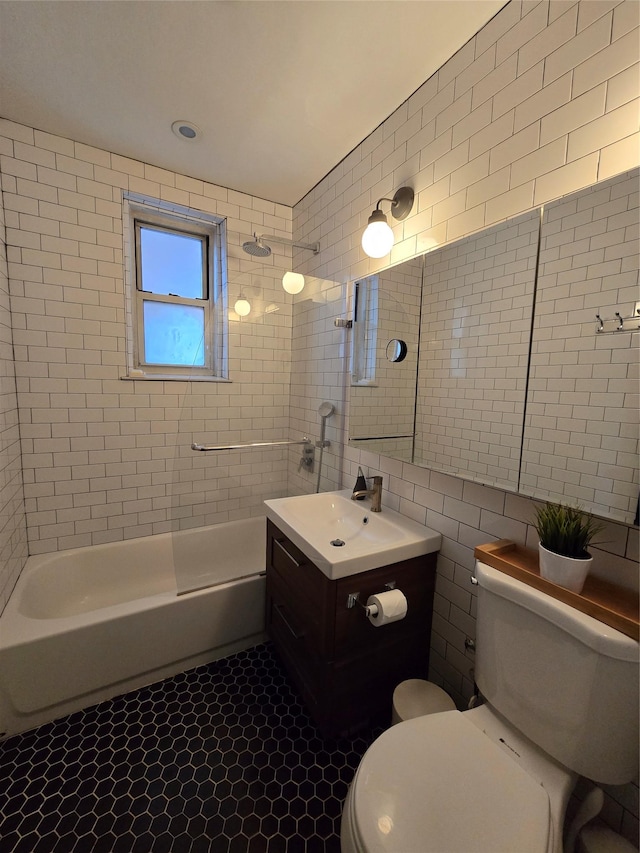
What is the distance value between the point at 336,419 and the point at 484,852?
173 centimetres

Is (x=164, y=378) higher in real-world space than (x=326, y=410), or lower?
higher

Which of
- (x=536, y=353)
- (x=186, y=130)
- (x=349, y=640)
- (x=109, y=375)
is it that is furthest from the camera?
(x=109, y=375)

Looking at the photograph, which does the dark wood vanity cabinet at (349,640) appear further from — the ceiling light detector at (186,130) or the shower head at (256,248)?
the ceiling light detector at (186,130)

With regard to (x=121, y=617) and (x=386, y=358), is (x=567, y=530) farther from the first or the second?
(x=121, y=617)

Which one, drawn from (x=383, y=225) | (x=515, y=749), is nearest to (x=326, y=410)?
(x=383, y=225)

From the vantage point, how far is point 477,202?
1.29 m

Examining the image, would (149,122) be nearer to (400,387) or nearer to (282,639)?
(400,387)

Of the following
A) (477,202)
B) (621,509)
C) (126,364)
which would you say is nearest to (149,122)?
(126,364)

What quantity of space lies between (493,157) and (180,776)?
8.42 ft

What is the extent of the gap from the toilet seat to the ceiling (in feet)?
7.64

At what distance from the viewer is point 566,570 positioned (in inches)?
34.8

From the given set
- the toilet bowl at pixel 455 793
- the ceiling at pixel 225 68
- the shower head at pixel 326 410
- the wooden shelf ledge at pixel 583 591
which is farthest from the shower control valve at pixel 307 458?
the ceiling at pixel 225 68

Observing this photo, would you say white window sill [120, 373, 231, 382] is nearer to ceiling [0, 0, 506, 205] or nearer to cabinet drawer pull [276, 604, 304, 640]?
ceiling [0, 0, 506, 205]

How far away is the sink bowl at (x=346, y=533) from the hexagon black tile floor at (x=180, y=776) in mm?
815
